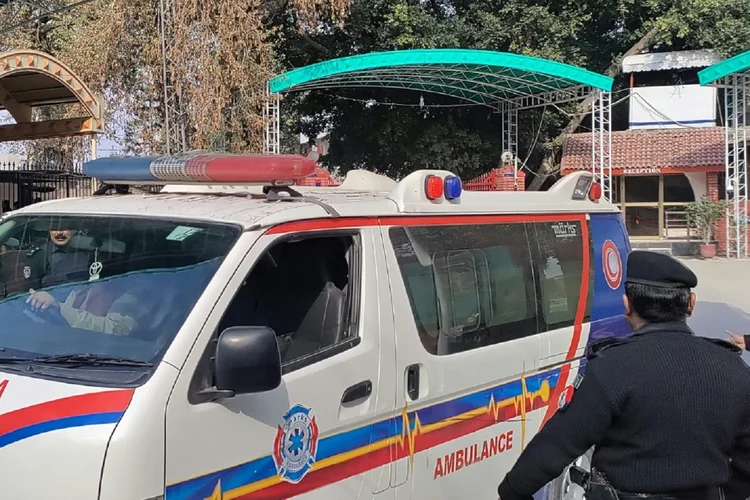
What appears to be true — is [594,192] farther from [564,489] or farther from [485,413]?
[564,489]

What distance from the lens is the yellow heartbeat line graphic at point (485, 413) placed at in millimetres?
3129

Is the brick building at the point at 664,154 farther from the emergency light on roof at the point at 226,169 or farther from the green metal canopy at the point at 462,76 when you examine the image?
the emergency light on roof at the point at 226,169

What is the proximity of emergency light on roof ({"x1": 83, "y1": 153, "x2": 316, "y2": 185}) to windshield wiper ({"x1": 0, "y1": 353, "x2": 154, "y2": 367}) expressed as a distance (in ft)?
3.04

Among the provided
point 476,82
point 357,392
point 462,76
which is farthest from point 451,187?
point 476,82

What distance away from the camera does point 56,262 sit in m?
3.13

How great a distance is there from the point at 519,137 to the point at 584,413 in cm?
2339

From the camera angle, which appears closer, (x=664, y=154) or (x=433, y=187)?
(x=433, y=187)

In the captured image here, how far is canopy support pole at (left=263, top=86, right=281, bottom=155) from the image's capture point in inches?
656

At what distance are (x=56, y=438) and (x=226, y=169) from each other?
4.25 ft

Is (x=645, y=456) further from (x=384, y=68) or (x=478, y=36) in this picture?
(x=478, y=36)

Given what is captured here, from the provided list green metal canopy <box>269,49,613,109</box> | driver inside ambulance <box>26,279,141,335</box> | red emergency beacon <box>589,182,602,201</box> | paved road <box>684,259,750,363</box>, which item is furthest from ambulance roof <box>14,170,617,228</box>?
green metal canopy <box>269,49,613,109</box>

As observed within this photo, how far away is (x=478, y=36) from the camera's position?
22.5 meters

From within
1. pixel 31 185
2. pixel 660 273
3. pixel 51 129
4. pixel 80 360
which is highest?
pixel 51 129

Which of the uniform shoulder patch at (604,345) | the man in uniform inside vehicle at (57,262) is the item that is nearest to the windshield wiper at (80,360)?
the man in uniform inside vehicle at (57,262)
